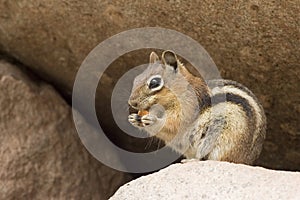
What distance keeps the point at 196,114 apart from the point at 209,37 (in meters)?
0.48

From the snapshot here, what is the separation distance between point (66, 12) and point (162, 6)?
2.02 feet

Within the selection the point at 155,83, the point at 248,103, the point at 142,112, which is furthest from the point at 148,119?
the point at 248,103

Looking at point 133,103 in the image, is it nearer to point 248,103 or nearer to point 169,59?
point 169,59

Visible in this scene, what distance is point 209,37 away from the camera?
3879 millimetres

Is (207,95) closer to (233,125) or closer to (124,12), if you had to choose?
(233,125)

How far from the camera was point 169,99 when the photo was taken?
3.60 m

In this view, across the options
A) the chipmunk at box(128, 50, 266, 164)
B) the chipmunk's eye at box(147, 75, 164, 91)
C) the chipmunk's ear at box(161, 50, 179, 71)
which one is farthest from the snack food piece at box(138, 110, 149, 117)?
the chipmunk's ear at box(161, 50, 179, 71)

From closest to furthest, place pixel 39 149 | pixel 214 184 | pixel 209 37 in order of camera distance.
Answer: pixel 214 184 → pixel 209 37 → pixel 39 149

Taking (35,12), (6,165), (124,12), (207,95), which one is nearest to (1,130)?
(6,165)

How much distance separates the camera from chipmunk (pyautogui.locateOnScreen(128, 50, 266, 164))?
11.6 feet

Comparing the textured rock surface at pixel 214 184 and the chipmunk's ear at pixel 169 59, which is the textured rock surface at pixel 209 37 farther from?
the textured rock surface at pixel 214 184

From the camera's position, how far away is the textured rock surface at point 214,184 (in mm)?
2963

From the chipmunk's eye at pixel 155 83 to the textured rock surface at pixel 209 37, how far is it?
16.5 inches

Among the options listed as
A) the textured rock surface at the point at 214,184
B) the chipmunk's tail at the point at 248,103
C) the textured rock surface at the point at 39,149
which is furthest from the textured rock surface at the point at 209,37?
the textured rock surface at the point at 214,184
